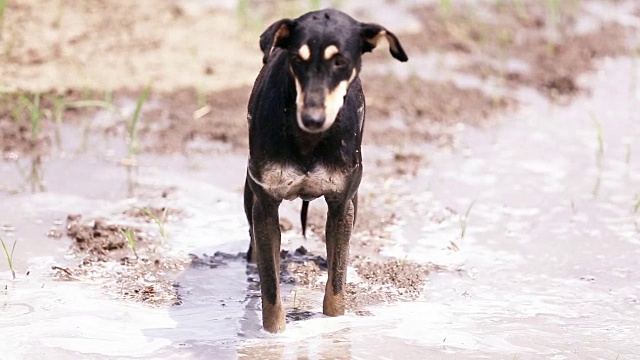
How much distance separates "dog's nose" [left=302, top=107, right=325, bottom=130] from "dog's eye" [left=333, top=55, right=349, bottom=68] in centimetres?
25

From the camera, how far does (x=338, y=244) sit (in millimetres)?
5750

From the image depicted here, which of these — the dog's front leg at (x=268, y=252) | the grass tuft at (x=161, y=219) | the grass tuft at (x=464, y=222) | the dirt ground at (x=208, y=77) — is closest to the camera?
the dog's front leg at (x=268, y=252)

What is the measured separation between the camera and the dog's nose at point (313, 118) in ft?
16.0

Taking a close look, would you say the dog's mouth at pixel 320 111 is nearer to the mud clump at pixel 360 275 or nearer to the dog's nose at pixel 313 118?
the dog's nose at pixel 313 118

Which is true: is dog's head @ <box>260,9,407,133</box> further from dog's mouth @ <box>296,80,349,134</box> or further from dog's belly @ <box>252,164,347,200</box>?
dog's belly @ <box>252,164,347,200</box>

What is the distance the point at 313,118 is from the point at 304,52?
0.33m

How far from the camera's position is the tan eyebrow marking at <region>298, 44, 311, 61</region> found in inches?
197

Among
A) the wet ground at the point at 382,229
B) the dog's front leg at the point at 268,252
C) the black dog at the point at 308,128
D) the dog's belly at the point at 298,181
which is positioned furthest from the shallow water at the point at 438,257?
the dog's belly at the point at 298,181

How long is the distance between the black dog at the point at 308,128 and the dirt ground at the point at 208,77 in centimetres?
129

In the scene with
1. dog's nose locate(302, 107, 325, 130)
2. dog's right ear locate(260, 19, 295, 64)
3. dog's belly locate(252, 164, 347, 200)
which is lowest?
dog's belly locate(252, 164, 347, 200)

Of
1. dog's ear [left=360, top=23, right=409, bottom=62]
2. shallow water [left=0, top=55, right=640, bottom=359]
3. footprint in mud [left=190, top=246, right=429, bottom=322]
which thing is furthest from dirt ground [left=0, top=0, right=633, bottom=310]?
dog's ear [left=360, top=23, right=409, bottom=62]

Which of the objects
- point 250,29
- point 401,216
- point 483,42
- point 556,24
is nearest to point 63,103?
point 250,29

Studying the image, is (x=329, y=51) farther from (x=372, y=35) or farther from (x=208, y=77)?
(x=208, y=77)

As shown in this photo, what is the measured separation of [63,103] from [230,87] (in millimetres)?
1514
